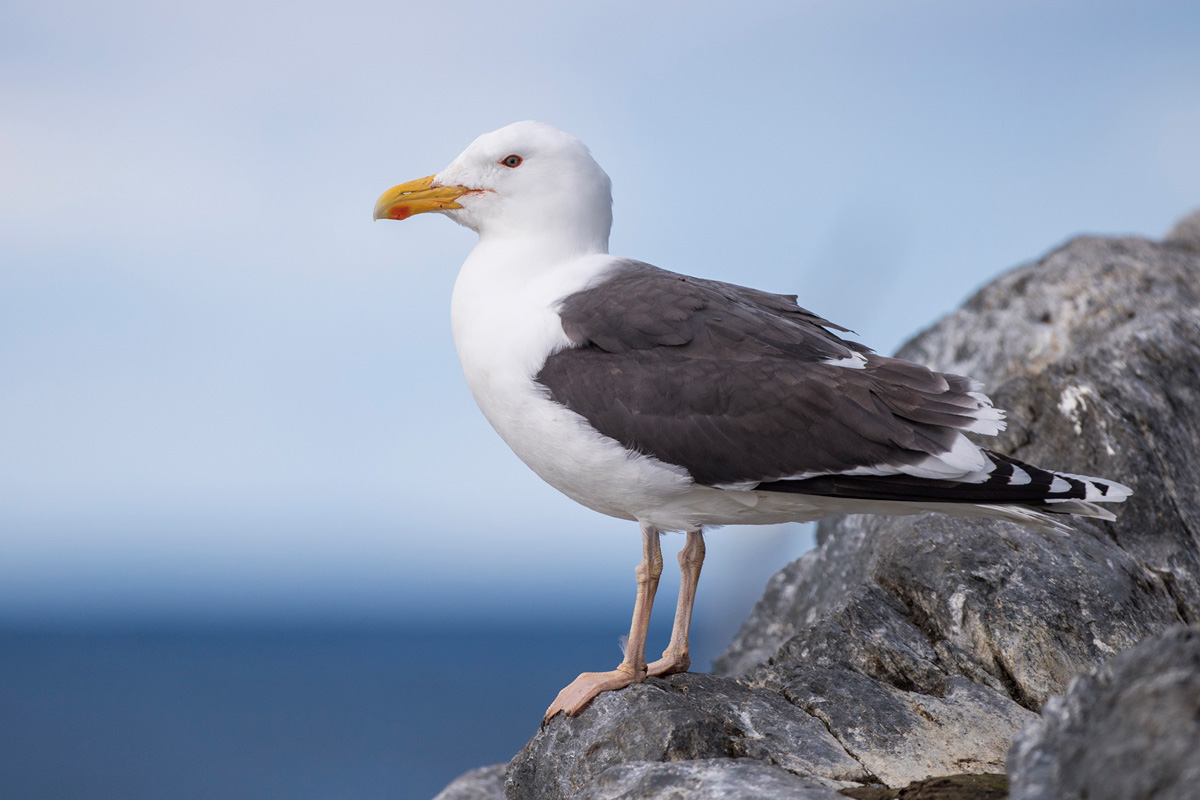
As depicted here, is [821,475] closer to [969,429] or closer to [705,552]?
[969,429]

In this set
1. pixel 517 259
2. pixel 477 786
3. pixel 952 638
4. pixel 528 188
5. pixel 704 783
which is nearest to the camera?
pixel 704 783

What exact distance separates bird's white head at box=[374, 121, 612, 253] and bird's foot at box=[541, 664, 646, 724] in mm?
2361

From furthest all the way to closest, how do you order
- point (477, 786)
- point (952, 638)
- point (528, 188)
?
1. point (477, 786)
2. point (528, 188)
3. point (952, 638)

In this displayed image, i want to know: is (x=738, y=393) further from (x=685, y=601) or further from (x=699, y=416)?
(x=685, y=601)

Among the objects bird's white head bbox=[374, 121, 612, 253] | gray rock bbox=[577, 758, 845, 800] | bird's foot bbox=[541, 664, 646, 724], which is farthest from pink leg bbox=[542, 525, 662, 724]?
bird's white head bbox=[374, 121, 612, 253]

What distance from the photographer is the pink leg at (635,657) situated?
4.78 meters

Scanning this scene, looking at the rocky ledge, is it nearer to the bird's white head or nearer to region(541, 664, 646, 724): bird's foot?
region(541, 664, 646, 724): bird's foot

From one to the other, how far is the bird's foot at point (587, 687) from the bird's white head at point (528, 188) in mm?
2361

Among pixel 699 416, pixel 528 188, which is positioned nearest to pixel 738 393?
pixel 699 416

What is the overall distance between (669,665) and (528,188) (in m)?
2.77

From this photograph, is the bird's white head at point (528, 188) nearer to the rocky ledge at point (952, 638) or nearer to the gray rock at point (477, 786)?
the rocky ledge at point (952, 638)

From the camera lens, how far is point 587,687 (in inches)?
190

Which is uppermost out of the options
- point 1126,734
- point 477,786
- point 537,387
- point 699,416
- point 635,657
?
point 537,387

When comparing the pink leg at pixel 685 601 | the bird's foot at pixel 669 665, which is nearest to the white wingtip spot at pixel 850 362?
the pink leg at pixel 685 601
